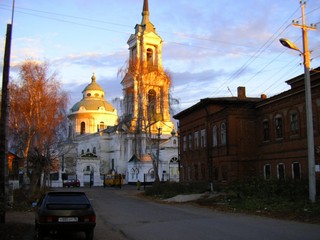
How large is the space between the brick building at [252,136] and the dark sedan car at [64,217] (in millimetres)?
17233

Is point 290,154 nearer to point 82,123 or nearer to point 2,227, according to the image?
point 2,227

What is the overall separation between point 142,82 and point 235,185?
66.9 ft

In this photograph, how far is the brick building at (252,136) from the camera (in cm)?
2931

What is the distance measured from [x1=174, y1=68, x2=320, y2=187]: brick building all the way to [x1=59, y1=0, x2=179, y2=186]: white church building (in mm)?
4946

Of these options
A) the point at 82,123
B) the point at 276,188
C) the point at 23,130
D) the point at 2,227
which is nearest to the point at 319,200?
the point at 276,188

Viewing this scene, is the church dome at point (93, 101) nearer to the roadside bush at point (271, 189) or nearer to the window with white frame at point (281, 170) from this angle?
the window with white frame at point (281, 170)

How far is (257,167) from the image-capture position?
34719 millimetres

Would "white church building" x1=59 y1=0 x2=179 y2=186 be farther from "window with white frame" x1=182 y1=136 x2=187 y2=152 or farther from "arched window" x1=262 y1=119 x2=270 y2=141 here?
"arched window" x1=262 y1=119 x2=270 y2=141

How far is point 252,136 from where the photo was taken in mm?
35281

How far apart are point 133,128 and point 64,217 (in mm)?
48507

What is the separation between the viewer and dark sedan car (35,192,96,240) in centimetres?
1180

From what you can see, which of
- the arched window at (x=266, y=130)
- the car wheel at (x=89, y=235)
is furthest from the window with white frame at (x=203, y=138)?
the car wheel at (x=89, y=235)

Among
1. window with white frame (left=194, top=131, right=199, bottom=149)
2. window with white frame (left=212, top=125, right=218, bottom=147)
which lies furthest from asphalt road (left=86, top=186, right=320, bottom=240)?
window with white frame (left=194, top=131, right=199, bottom=149)

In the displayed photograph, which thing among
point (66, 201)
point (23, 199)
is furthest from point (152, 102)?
point (66, 201)
